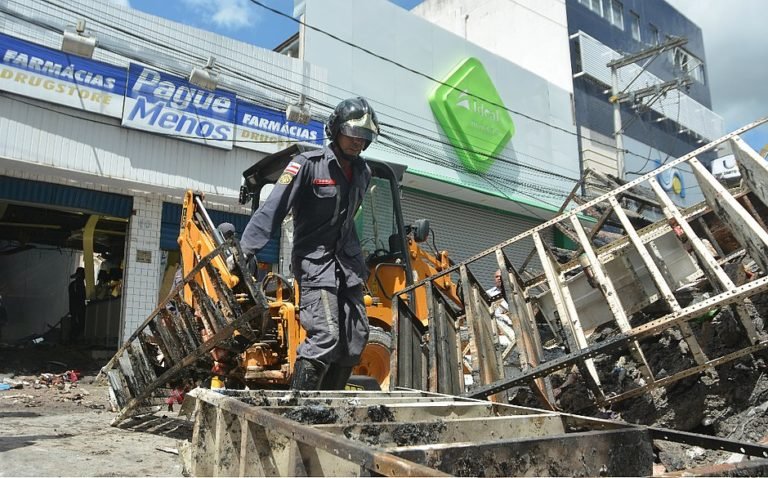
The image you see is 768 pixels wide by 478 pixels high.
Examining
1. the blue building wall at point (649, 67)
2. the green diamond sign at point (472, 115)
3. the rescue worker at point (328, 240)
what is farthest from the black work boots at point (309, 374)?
the blue building wall at point (649, 67)

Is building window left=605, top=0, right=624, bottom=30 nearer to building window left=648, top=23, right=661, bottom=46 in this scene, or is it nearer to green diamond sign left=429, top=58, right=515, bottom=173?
building window left=648, top=23, right=661, bottom=46

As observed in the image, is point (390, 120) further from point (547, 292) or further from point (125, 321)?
point (547, 292)

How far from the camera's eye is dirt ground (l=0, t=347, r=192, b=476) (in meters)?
2.99

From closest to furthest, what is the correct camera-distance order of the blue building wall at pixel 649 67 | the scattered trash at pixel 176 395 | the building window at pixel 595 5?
1. the scattered trash at pixel 176 395
2. the blue building wall at pixel 649 67
3. the building window at pixel 595 5

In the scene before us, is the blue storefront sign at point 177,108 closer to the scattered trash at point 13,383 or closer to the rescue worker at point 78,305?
the scattered trash at point 13,383

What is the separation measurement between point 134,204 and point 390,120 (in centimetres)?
551

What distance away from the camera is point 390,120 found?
11727 millimetres

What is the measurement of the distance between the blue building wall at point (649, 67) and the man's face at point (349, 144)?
1545cm

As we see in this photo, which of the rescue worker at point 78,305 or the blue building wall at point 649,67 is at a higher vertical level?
the blue building wall at point 649,67

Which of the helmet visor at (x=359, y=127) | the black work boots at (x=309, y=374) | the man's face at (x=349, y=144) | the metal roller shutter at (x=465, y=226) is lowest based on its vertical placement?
the black work boots at (x=309, y=374)

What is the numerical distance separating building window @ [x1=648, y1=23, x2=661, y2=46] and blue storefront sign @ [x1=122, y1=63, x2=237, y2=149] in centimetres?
2046

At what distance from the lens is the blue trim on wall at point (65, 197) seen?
25.8 feet

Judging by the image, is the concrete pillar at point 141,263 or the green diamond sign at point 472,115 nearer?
the concrete pillar at point 141,263

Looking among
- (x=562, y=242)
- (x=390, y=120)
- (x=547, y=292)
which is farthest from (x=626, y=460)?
(x=562, y=242)
